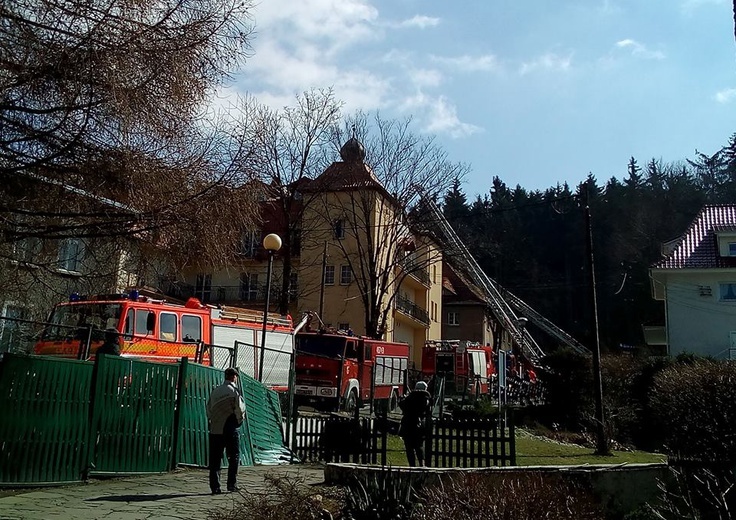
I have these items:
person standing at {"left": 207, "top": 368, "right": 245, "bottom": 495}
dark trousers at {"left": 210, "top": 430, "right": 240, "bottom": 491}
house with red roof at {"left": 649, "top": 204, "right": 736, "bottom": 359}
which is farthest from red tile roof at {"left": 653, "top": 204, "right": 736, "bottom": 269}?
dark trousers at {"left": 210, "top": 430, "right": 240, "bottom": 491}

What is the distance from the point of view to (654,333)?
4438cm

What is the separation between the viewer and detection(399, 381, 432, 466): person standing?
13.1 metres

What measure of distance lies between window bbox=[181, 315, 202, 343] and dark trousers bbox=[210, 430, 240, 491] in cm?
818

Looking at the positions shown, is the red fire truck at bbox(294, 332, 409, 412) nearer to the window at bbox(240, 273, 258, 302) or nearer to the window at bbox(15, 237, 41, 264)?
the window at bbox(15, 237, 41, 264)

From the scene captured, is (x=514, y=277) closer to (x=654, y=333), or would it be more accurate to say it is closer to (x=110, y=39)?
(x=654, y=333)

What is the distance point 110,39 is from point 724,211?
139ft

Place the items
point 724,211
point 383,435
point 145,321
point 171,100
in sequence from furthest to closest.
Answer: point 724,211 < point 145,321 < point 383,435 < point 171,100

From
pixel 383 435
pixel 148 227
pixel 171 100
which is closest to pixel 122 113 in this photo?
pixel 171 100

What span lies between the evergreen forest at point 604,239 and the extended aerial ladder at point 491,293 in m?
9.89

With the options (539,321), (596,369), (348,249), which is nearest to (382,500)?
(596,369)

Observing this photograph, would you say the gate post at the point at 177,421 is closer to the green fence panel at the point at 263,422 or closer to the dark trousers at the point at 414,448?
the green fence panel at the point at 263,422

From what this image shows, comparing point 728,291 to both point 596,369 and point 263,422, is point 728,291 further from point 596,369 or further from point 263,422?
point 263,422

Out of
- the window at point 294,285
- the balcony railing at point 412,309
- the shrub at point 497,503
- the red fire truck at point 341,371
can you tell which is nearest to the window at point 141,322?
the red fire truck at point 341,371

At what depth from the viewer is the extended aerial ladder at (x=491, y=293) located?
116 feet
